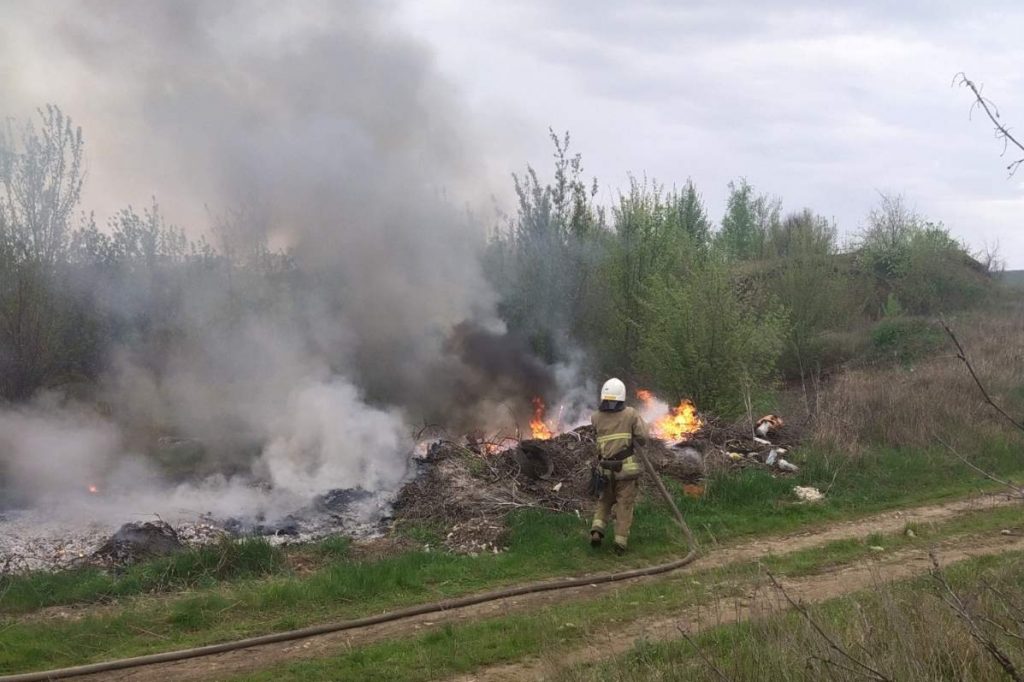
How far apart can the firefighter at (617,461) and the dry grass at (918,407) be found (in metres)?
5.35

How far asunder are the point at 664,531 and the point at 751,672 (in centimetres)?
589

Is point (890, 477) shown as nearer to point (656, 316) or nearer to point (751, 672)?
point (656, 316)

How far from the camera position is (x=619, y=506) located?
940 cm

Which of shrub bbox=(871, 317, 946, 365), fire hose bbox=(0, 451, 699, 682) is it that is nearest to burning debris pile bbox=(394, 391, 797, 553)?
fire hose bbox=(0, 451, 699, 682)

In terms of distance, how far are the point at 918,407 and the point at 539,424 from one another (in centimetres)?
754

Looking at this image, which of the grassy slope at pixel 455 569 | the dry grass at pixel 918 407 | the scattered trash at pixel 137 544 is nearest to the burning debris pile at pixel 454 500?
the scattered trash at pixel 137 544

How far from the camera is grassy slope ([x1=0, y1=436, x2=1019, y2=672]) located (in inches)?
262

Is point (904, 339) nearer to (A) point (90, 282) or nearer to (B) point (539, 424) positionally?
(B) point (539, 424)

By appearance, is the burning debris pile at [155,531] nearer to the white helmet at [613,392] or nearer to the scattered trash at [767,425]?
the white helmet at [613,392]

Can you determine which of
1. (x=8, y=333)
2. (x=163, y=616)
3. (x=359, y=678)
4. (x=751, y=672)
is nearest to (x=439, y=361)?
(x=8, y=333)

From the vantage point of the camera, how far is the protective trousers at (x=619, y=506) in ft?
30.3

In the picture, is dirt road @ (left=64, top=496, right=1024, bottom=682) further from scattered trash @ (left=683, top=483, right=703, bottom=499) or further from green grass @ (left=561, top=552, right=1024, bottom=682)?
scattered trash @ (left=683, top=483, right=703, bottom=499)

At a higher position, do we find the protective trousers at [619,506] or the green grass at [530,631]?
the protective trousers at [619,506]

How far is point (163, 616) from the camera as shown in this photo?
7.08 metres
